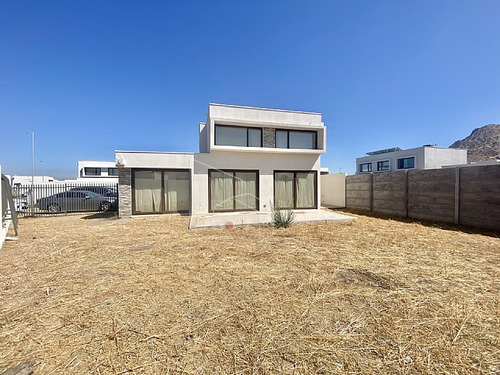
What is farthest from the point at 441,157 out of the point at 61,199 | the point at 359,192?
the point at 61,199

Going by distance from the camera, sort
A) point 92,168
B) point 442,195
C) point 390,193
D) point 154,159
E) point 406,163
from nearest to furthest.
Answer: point 442,195
point 154,159
point 390,193
point 92,168
point 406,163

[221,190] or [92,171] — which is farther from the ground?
[92,171]

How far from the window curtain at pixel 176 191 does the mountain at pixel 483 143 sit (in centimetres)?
7494

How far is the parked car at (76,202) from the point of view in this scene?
12242 millimetres

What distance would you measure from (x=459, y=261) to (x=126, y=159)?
38.8 feet

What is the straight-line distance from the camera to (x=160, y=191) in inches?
409

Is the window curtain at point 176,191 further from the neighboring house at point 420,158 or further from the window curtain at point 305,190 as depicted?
the neighboring house at point 420,158

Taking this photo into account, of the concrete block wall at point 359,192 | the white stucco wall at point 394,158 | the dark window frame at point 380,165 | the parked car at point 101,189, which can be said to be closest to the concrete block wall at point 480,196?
the concrete block wall at point 359,192

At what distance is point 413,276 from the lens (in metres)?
3.58

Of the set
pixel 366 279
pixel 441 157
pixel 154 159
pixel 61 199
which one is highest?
pixel 441 157

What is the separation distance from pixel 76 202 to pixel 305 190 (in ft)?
45.1

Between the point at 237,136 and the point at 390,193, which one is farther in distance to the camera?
the point at 237,136

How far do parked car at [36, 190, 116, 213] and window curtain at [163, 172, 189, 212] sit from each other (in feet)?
16.6

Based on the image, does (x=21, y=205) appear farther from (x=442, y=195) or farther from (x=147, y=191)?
(x=442, y=195)
